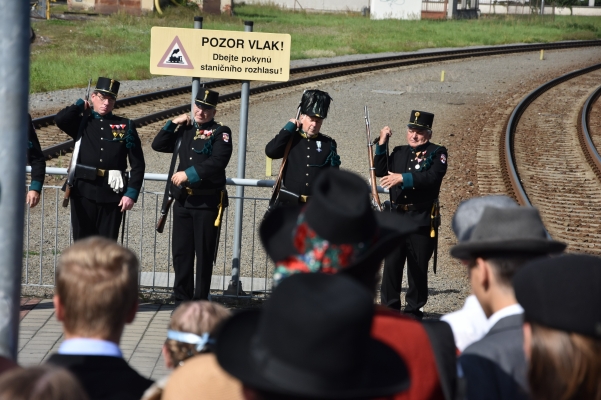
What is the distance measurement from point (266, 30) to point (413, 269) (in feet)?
110

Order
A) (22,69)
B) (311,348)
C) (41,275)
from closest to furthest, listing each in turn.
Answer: (311,348), (22,69), (41,275)

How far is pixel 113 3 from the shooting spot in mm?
44188

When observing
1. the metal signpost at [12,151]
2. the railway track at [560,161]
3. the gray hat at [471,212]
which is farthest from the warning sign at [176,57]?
the railway track at [560,161]

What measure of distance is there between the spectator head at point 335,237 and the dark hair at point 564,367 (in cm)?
63

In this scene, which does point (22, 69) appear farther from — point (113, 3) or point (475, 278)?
point (113, 3)

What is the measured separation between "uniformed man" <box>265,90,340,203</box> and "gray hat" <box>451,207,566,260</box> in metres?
3.85

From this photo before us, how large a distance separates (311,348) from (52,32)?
34.9m

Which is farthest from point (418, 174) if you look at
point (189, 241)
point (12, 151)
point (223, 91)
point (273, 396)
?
point (223, 91)

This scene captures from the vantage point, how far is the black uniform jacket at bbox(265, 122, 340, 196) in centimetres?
709

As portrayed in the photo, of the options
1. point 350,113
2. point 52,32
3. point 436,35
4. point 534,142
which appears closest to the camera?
point 534,142

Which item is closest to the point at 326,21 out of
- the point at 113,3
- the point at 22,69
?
the point at 113,3

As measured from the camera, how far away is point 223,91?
22078mm

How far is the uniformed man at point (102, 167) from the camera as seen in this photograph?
7.03m

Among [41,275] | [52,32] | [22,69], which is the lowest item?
[41,275]
